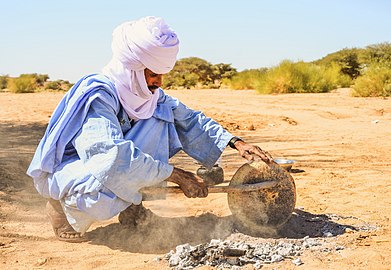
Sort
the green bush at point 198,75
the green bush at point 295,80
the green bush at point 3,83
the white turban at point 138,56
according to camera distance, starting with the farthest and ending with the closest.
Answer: the green bush at point 3,83
the green bush at point 198,75
the green bush at point 295,80
the white turban at point 138,56

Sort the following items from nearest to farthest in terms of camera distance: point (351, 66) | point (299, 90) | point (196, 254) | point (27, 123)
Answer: point (196, 254) < point (27, 123) < point (299, 90) < point (351, 66)

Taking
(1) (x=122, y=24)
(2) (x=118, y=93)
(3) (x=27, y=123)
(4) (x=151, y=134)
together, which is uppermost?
(1) (x=122, y=24)

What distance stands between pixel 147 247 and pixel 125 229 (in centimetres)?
37

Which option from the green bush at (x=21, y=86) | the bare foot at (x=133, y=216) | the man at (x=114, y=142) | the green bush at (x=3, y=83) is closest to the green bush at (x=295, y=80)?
the green bush at (x=21, y=86)

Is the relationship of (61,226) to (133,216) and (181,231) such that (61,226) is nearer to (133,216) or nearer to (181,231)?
(133,216)

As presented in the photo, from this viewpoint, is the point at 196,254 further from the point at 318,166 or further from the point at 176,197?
the point at 318,166

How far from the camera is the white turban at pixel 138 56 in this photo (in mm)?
3402

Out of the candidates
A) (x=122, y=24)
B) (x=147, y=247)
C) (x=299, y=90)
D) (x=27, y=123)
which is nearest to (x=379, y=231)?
(x=147, y=247)

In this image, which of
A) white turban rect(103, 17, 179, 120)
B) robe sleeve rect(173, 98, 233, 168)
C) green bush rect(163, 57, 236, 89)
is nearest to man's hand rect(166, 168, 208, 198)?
white turban rect(103, 17, 179, 120)

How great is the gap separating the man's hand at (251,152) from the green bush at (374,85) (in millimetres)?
11901

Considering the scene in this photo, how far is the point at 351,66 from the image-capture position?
26422 millimetres

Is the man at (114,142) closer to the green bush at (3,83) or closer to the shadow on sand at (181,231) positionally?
the shadow on sand at (181,231)

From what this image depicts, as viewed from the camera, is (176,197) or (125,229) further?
(176,197)

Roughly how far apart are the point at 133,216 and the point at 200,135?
779mm
